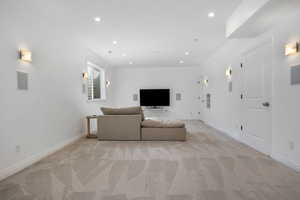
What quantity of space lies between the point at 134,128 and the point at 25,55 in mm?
2798

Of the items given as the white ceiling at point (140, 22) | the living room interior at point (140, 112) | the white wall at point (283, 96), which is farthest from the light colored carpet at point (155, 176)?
the white ceiling at point (140, 22)

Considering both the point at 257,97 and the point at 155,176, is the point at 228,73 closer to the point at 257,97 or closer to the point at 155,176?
the point at 257,97

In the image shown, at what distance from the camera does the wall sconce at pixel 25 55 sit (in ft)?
8.89

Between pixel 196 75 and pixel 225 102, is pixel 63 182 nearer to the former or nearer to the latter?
pixel 225 102

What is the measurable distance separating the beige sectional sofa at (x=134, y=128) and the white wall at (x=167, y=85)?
4.52m

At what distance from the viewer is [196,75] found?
8906 mm

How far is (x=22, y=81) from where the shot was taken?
2746mm

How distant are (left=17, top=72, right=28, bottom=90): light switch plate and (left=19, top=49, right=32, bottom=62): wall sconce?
237mm

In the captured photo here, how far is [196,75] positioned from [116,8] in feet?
21.3

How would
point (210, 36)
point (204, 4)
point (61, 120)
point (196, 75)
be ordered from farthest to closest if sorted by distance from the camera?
point (196, 75)
point (210, 36)
point (61, 120)
point (204, 4)

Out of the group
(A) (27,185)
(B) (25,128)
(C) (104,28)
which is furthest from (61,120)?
(C) (104,28)

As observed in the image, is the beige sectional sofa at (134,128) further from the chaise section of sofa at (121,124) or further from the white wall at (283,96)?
the white wall at (283,96)

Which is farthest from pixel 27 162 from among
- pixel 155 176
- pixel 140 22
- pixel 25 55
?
pixel 140 22

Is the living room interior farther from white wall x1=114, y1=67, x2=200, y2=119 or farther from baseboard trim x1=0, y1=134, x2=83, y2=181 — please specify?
white wall x1=114, y1=67, x2=200, y2=119
